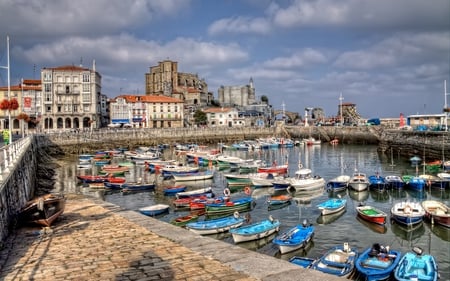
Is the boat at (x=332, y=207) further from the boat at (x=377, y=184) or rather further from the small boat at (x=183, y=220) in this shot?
the boat at (x=377, y=184)

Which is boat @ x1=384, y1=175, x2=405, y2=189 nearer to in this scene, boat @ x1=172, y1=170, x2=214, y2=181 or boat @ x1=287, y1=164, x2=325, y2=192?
boat @ x1=287, y1=164, x2=325, y2=192

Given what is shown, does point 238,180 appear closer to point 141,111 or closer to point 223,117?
point 141,111

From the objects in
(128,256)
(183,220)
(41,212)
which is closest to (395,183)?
(183,220)

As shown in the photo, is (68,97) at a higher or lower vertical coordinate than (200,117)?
higher

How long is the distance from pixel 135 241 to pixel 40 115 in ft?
327

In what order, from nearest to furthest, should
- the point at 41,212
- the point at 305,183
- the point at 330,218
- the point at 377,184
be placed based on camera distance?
the point at 41,212 → the point at 330,218 → the point at 305,183 → the point at 377,184

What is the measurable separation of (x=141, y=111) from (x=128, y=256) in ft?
361

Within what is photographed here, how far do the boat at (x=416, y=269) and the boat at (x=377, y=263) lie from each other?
33 centimetres

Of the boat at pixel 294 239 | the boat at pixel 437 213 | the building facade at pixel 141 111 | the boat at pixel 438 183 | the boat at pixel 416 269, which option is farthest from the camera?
the building facade at pixel 141 111

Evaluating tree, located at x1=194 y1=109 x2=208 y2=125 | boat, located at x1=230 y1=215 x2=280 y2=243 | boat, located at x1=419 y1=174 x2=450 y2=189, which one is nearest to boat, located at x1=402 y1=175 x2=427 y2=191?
boat, located at x1=419 y1=174 x2=450 y2=189

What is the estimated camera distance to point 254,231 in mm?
21906

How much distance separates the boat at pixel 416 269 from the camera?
15518mm

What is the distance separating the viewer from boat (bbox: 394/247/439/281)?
15.5m

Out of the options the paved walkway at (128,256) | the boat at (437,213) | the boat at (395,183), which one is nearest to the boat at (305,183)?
the boat at (395,183)
